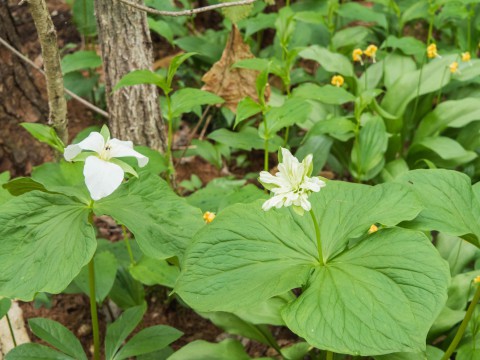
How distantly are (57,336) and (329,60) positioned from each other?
213cm

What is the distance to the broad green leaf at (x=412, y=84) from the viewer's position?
335 centimetres

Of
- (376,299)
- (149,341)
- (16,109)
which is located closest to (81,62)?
(16,109)

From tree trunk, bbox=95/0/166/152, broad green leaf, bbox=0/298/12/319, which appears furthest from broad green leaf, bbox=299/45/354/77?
broad green leaf, bbox=0/298/12/319

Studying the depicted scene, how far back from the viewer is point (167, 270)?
233 centimetres

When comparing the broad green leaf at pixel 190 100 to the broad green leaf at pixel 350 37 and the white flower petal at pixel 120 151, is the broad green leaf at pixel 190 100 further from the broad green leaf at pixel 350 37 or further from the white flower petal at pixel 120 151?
the broad green leaf at pixel 350 37

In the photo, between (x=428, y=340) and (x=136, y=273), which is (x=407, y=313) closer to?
(x=428, y=340)

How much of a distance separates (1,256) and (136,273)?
0.61 meters

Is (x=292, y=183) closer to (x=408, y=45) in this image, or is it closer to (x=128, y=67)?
(x=128, y=67)

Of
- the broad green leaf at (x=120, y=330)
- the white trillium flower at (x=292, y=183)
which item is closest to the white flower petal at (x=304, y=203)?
the white trillium flower at (x=292, y=183)

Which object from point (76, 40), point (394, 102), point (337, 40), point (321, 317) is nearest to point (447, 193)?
point (321, 317)

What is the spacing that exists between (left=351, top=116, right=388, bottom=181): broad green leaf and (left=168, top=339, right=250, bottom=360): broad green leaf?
1127 mm

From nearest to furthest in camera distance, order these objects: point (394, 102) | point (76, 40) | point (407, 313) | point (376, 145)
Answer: point (407, 313)
point (376, 145)
point (394, 102)
point (76, 40)

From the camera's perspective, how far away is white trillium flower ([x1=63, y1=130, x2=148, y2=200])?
1.63 meters

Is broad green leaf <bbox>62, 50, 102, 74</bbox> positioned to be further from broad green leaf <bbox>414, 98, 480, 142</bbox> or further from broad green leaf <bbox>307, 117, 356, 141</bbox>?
broad green leaf <bbox>414, 98, 480, 142</bbox>
